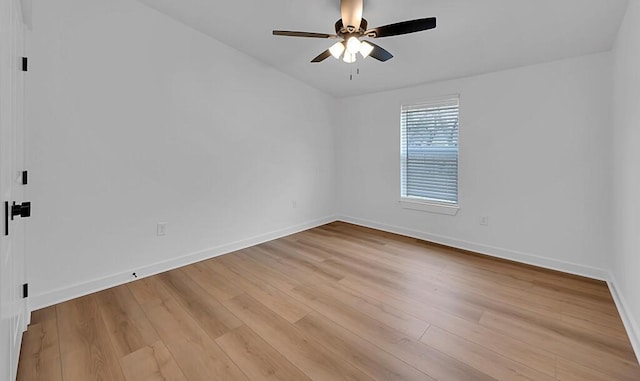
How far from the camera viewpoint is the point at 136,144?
9.02 feet

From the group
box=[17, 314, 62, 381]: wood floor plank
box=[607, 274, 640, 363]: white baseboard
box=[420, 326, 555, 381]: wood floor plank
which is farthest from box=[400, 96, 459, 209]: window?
box=[17, 314, 62, 381]: wood floor plank

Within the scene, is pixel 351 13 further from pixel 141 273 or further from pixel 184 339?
pixel 141 273

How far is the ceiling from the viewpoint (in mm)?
2240

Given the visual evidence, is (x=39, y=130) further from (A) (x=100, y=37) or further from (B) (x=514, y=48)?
(B) (x=514, y=48)

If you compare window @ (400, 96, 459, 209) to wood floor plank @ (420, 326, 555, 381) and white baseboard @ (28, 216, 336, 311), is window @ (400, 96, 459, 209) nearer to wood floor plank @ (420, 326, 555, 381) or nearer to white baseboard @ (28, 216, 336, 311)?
white baseboard @ (28, 216, 336, 311)

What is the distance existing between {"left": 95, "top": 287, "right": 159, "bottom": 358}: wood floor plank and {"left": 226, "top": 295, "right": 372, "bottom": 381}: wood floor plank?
604 mm

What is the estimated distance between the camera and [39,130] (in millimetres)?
2223

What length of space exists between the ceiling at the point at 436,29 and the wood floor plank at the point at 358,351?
263cm

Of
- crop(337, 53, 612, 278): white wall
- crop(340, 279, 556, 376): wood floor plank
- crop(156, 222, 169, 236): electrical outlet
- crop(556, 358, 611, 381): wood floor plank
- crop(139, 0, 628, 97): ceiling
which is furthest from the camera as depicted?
crop(156, 222, 169, 236): electrical outlet

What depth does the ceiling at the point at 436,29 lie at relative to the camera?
2.24m

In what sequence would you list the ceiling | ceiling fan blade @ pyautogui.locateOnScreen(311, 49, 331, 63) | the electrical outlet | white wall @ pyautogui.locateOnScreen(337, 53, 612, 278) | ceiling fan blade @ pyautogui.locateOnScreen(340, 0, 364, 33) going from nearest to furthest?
ceiling fan blade @ pyautogui.locateOnScreen(340, 0, 364, 33), the ceiling, ceiling fan blade @ pyautogui.locateOnScreen(311, 49, 331, 63), white wall @ pyautogui.locateOnScreen(337, 53, 612, 278), the electrical outlet

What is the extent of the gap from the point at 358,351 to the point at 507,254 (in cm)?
250

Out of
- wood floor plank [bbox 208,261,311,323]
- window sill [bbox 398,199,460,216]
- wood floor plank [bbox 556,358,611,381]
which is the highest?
window sill [bbox 398,199,460,216]

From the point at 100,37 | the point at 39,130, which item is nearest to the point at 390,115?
the point at 100,37
